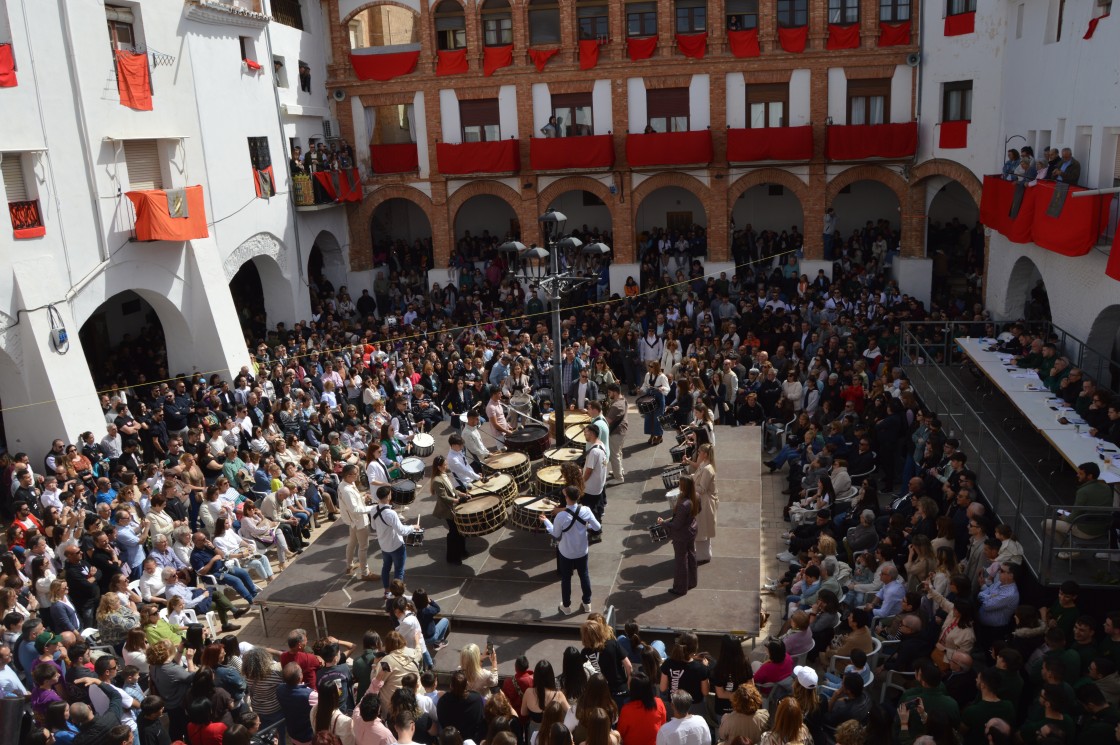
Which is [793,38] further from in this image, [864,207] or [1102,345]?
[1102,345]

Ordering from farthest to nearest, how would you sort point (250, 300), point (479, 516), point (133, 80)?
point (250, 300) < point (133, 80) < point (479, 516)

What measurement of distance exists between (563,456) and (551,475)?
2.38ft

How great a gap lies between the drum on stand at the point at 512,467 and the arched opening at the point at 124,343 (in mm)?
9474

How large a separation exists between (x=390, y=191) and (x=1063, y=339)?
18.1 meters

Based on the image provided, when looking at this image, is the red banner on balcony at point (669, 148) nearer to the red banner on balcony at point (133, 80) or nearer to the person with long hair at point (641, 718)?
the red banner on balcony at point (133, 80)

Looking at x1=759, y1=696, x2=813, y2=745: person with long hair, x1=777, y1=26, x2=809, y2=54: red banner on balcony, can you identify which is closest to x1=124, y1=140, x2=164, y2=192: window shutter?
x1=777, y1=26, x2=809, y2=54: red banner on balcony

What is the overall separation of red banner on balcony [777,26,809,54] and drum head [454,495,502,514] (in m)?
17.3

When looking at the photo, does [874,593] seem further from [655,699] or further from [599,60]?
[599,60]

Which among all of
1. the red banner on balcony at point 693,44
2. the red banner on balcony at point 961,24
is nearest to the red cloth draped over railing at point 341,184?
the red banner on balcony at point 693,44

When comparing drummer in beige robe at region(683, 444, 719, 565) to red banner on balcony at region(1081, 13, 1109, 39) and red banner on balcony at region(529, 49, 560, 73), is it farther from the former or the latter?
red banner on balcony at region(529, 49, 560, 73)

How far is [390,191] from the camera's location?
27.4m

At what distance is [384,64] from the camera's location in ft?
86.1

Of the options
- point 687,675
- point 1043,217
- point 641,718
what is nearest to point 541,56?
point 1043,217

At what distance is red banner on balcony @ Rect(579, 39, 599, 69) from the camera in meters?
25.2
